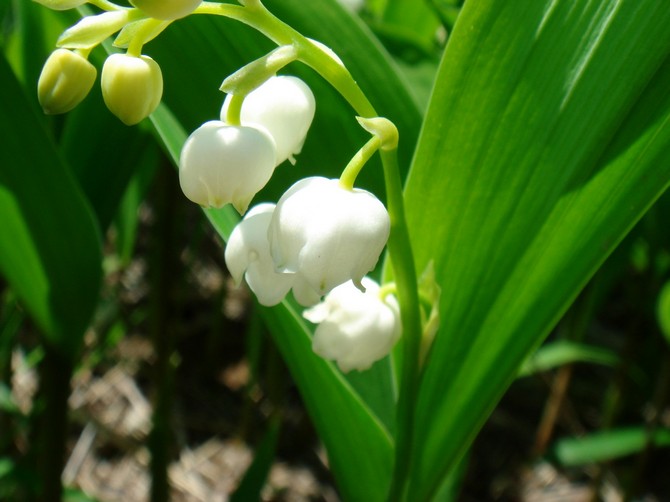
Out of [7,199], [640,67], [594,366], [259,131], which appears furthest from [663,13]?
[594,366]

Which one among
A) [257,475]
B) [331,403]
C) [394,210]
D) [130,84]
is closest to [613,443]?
[257,475]

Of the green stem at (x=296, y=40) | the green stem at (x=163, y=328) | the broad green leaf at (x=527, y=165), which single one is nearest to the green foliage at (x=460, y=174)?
the broad green leaf at (x=527, y=165)

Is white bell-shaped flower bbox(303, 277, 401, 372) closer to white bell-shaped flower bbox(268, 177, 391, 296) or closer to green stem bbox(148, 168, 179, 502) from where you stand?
white bell-shaped flower bbox(268, 177, 391, 296)

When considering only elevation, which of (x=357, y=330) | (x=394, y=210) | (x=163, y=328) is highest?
(x=394, y=210)

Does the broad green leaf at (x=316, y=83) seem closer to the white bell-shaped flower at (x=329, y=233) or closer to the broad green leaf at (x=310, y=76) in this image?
the broad green leaf at (x=310, y=76)

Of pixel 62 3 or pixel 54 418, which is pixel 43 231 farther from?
pixel 62 3
